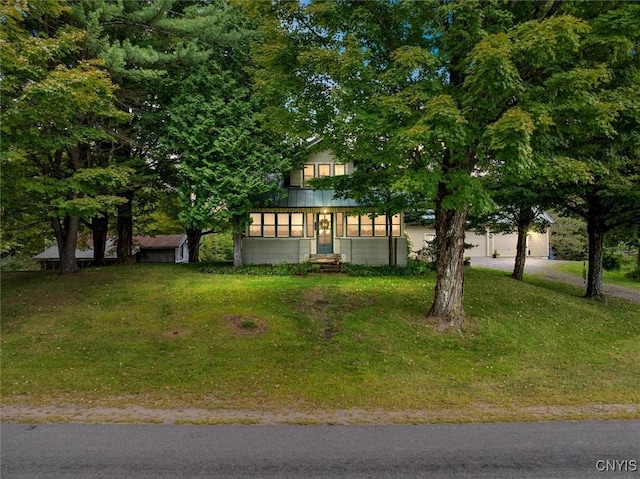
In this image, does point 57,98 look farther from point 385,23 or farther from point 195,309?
point 385,23

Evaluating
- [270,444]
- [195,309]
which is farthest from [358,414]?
[195,309]

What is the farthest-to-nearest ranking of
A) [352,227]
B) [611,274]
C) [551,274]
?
1. [611,274]
2. [551,274]
3. [352,227]

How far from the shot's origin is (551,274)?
21.4 meters

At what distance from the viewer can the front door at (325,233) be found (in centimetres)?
1916

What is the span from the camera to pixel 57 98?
827 centimetres

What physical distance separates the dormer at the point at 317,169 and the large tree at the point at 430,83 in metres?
9.08

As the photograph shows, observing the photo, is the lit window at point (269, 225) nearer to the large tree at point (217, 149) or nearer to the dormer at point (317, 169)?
the dormer at point (317, 169)

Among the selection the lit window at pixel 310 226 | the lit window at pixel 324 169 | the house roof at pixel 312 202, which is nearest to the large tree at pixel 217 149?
the house roof at pixel 312 202

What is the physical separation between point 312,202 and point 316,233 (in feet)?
5.71

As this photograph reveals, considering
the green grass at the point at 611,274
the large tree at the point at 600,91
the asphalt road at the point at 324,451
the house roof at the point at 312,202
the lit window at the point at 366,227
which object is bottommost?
the asphalt road at the point at 324,451

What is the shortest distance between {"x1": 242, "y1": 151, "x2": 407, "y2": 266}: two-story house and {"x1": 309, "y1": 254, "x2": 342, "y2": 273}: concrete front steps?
11cm

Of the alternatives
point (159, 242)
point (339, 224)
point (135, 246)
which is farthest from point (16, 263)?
point (339, 224)

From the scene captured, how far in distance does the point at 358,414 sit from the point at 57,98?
9.48m

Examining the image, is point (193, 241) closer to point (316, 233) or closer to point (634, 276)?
point (316, 233)
